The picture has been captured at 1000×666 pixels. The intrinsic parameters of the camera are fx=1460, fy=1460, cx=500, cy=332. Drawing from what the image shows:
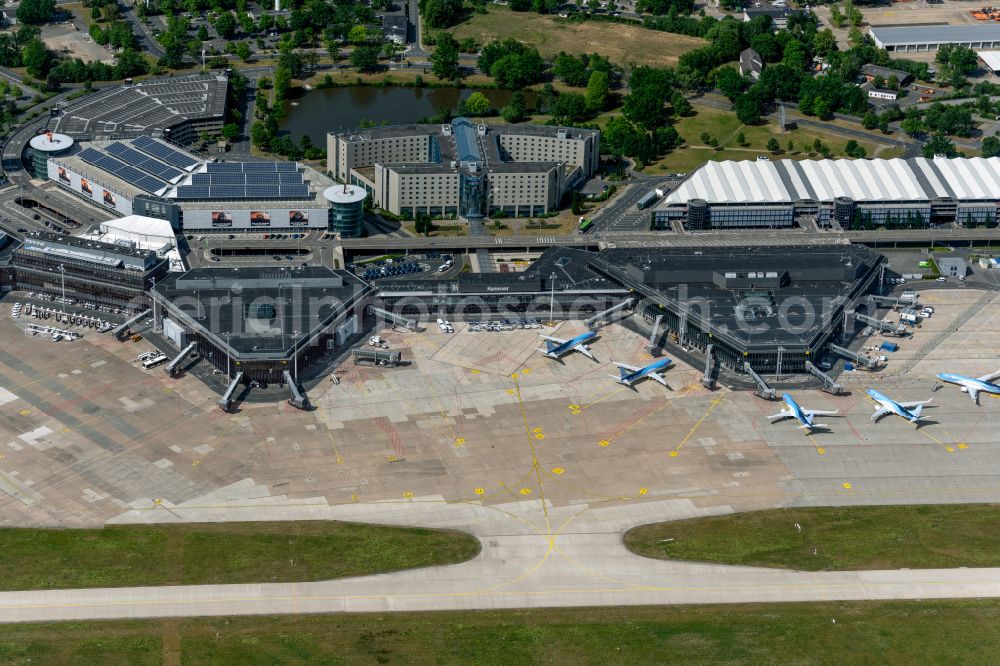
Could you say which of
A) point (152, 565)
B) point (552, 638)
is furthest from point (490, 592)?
Answer: point (152, 565)

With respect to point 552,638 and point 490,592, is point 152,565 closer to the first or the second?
point 490,592

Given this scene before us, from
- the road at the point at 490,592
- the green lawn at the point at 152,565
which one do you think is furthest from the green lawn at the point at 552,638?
the green lawn at the point at 152,565

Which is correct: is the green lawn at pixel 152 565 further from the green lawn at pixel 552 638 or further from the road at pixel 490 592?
the green lawn at pixel 552 638

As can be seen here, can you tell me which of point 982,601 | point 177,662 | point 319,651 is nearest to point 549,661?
point 319,651

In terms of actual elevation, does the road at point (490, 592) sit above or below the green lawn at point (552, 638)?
above

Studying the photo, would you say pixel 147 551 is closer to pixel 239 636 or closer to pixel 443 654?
pixel 239 636

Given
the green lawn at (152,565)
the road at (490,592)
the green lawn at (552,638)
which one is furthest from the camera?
the green lawn at (152,565)

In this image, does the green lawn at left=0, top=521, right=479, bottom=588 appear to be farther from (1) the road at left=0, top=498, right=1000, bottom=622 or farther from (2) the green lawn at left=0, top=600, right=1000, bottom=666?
(2) the green lawn at left=0, top=600, right=1000, bottom=666

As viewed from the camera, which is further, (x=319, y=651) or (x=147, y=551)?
(x=147, y=551)
